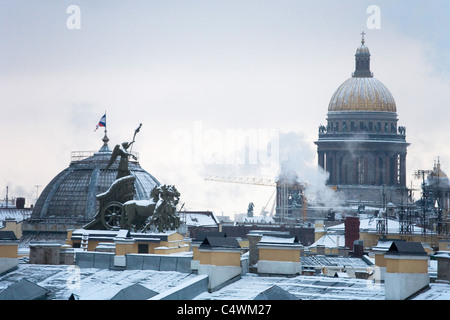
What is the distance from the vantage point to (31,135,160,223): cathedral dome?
123625mm

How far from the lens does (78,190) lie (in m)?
125

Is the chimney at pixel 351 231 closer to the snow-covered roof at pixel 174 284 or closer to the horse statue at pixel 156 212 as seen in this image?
the horse statue at pixel 156 212

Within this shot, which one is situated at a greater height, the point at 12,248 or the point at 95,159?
the point at 95,159

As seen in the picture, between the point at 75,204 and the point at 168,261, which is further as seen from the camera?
the point at 75,204

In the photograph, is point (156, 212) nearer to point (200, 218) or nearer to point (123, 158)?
point (123, 158)

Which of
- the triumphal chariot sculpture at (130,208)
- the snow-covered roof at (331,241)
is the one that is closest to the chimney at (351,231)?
the snow-covered roof at (331,241)

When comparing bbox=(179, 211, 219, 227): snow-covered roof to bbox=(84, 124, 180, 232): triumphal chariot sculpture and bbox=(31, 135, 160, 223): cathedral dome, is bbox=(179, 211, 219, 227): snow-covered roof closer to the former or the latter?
bbox=(31, 135, 160, 223): cathedral dome

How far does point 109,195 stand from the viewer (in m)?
76.3

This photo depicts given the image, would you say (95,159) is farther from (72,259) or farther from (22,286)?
(22,286)

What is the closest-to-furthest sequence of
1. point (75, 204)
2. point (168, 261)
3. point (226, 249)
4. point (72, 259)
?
point (226, 249) < point (168, 261) < point (72, 259) < point (75, 204)

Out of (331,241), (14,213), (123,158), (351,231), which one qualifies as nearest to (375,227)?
(331,241)
